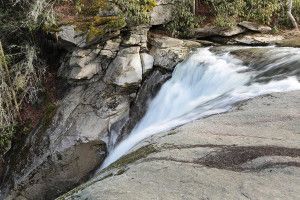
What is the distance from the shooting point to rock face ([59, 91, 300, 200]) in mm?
6559

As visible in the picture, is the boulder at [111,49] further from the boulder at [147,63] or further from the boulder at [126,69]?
the boulder at [147,63]

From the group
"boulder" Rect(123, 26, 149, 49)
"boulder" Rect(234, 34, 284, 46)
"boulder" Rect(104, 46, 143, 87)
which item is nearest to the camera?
"boulder" Rect(104, 46, 143, 87)

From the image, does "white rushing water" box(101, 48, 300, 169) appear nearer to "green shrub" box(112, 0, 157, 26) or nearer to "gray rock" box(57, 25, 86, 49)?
"green shrub" box(112, 0, 157, 26)

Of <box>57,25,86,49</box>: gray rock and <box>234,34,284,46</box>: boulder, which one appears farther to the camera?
<box>234,34,284,46</box>: boulder

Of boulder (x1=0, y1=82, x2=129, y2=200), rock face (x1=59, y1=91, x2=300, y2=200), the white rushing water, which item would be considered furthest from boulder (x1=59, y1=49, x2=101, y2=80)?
rock face (x1=59, y1=91, x2=300, y2=200)

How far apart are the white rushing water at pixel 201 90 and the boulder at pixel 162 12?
2.61 meters

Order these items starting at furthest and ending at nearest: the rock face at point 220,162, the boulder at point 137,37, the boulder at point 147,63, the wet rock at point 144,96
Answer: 1. the boulder at point 137,37
2. the boulder at point 147,63
3. the wet rock at point 144,96
4. the rock face at point 220,162

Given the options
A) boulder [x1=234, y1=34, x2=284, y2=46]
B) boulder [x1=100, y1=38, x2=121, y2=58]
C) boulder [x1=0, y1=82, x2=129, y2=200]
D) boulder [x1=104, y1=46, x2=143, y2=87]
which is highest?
boulder [x1=234, y1=34, x2=284, y2=46]

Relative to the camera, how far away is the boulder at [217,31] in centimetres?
1752

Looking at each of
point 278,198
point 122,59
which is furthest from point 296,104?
point 122,59

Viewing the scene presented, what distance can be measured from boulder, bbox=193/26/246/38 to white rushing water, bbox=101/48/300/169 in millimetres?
1949

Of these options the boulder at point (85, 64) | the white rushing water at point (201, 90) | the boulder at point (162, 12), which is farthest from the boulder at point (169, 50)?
the boulder at point (85, 64)

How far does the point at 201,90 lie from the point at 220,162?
6873 millimetres

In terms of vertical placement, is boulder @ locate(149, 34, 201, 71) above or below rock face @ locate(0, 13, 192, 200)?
above
